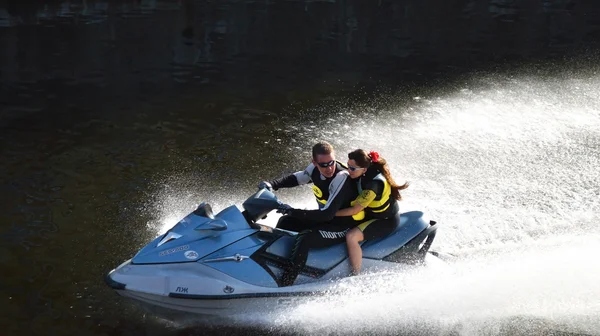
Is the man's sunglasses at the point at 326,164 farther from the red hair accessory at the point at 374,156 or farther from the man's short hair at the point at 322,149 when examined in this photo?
the red hair accessory at the point at 374,156

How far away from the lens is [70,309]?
9.46 metres

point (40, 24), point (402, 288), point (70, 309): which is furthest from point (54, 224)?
point (40, 24)

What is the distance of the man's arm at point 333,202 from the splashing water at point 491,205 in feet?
3.16

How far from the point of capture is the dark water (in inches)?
420

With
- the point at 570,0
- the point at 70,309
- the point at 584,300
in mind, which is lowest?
the point at 70,309

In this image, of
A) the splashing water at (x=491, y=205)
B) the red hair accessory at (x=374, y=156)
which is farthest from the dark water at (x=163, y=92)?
the red hair accessory at (x=374, y=156)

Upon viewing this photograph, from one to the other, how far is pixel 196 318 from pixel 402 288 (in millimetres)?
2549

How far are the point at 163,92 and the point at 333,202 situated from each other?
10929 mm

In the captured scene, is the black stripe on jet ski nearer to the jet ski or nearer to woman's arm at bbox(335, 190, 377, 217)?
the jet ski

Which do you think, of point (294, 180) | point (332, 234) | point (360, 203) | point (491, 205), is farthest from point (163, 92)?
point (360, 203)

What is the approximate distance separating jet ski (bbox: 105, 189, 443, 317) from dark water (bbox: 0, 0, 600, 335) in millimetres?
486

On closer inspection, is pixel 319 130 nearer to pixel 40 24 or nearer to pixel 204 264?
pixel 204 264

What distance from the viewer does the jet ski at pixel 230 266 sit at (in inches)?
336

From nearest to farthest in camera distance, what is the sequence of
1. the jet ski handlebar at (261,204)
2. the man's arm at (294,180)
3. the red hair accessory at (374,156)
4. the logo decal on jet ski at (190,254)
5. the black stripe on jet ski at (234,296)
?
1. the black stripe on jet ski at (234,296)
2. the logo decal on jet ski at (190,254)
3. the jet ski handlebar at (261,204)
4. the red hair accessory at (374,156)
5. the man's arm at (294,180)
